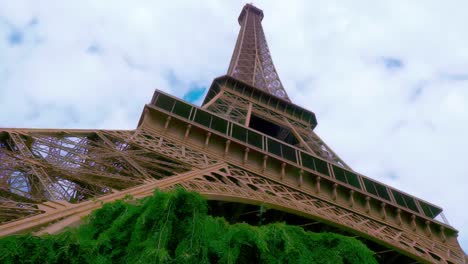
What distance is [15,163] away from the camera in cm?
959

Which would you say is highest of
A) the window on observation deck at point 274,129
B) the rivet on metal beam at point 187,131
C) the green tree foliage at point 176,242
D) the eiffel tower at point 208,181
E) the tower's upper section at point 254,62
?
the tower's upper section at point 254,62

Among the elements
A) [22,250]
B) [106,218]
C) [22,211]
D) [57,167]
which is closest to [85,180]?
[57,167]

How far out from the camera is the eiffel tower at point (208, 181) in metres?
9.00

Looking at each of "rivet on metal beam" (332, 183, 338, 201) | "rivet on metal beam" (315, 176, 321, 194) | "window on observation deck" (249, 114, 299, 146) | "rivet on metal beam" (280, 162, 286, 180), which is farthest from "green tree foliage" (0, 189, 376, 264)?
"window on observation deck" (249, 114, 299, 146)

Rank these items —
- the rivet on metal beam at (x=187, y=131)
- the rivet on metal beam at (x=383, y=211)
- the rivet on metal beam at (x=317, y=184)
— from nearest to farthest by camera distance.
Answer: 1. the rivet on metal beam at (x=187, y=131)
2. the rivet on metal beam at (x=317, y=184)
3. the rivet on metal beam at (x=383, y=211)

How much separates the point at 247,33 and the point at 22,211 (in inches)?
1677

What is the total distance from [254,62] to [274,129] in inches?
445

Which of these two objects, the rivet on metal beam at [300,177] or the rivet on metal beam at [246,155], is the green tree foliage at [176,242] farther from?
the rivet on metal beam at [300,177]

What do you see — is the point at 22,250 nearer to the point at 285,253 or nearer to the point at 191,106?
the point at 285,253

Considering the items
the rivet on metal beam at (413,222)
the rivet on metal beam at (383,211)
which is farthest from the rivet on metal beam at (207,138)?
the rivet on metal beam at (413,222)

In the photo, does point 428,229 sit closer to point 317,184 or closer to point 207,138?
point 317,184

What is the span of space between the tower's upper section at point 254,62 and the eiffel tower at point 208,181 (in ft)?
41.8

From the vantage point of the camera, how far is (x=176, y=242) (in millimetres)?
5109

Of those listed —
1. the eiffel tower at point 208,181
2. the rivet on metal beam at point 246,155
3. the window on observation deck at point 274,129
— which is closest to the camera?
the eiffel tower at point 208,181
